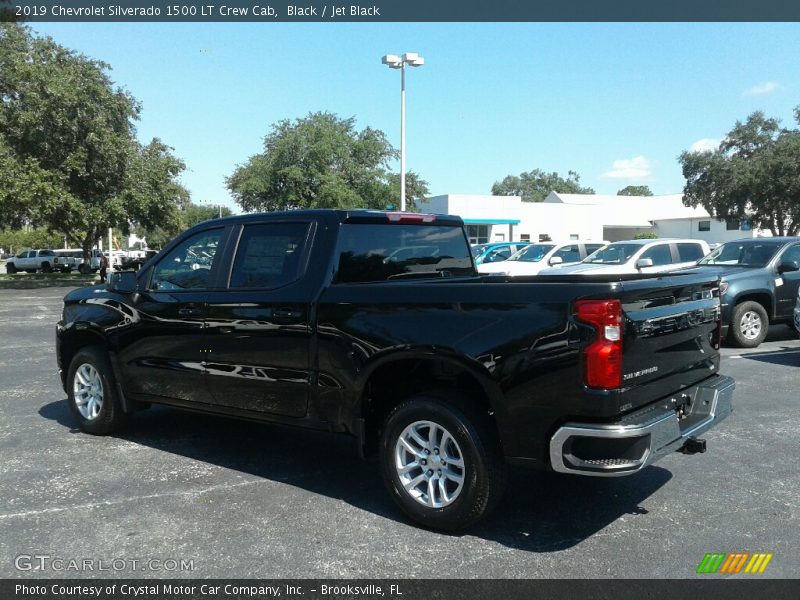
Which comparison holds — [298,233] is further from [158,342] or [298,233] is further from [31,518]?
[31,518]

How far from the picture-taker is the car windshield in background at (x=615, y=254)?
48.4 ft

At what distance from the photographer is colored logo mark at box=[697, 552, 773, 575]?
11.9ft

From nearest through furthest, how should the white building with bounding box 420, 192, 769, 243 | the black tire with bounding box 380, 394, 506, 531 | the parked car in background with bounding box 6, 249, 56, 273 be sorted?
1. the black tire with bounding box 380, 394, 506, 531
2. the parked car in background with bounding box 6, 249, 56, 273
3. the white building with bounding box 420, 192, 769, 243

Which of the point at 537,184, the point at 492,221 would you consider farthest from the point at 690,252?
the point at 537,184

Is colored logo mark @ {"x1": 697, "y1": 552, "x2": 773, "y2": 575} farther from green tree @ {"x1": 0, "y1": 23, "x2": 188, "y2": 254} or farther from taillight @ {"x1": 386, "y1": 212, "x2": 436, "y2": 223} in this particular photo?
green tree @ {"x1": 0, "y1": 23, "x2": 188, "y2": 254}

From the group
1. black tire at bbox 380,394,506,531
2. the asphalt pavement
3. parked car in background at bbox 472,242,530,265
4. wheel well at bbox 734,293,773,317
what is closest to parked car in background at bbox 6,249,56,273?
parked car in background at bbox 472,242,530,265

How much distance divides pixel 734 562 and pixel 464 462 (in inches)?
59.1

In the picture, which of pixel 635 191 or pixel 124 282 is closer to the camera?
pixel 124 282

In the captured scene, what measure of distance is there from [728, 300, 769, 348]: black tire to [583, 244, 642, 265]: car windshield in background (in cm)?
379

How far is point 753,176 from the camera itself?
40.9m

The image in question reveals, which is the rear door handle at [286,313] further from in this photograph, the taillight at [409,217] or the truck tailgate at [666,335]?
the truck tailgate at [666,335]

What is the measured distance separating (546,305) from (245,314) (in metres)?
2.27

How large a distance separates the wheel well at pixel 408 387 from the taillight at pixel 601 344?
2.45ft

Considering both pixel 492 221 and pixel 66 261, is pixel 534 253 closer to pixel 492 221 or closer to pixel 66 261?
pixel 492 221
